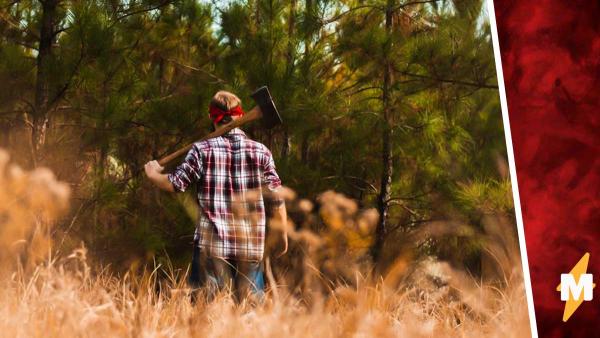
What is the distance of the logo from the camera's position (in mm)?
2000

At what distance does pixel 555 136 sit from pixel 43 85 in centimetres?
243

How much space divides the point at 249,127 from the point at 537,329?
2.35m

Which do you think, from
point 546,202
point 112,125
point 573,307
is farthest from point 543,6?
point 112,125

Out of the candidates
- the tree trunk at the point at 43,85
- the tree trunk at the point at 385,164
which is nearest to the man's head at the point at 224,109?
the tree trunk at the point at 43,85

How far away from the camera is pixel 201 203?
8.48 ft

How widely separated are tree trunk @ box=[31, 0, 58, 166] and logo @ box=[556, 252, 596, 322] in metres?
2.39

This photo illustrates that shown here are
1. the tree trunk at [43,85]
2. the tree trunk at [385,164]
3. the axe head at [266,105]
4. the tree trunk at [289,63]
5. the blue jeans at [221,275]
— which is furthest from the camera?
the tree trunk at [385,164]

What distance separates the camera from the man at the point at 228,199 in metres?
2.56

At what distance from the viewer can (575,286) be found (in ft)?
6.65

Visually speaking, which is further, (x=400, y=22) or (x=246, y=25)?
(x=400, y=22)

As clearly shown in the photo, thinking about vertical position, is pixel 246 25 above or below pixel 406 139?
above

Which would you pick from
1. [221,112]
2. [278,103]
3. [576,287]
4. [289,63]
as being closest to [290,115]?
[278,103]

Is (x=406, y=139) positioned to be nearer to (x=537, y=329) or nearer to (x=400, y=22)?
(x=400, y=22)

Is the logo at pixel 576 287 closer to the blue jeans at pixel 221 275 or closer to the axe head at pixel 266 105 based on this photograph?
the blue jeans at pixel 221 275
